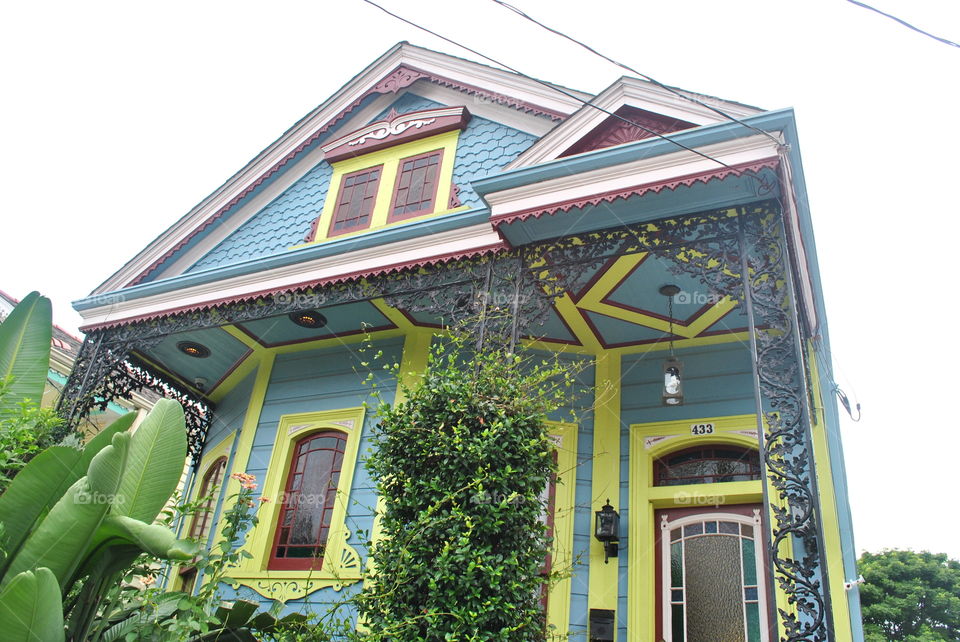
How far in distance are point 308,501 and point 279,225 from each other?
13.4 ft

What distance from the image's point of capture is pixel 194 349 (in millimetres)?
10031

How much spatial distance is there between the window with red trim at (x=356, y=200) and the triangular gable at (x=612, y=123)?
3.58 metres

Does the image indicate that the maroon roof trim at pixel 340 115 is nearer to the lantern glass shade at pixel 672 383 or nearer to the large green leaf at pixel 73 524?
the lantern glass shade at pixel 672 383

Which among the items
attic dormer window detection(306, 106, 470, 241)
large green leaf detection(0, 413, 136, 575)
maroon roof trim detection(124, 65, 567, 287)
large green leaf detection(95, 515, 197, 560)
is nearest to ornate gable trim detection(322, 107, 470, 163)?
attic dormer window detection(306, 106, 470, 241)

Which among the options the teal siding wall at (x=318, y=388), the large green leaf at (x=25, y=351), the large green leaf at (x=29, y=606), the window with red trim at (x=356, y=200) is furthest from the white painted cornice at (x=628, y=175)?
the large green leaf at (x=25, y=351)

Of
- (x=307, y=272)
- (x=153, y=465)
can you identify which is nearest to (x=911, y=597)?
(x=307, y=272)

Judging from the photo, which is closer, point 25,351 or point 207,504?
point 25,351

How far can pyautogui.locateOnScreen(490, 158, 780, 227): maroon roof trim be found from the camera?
5531 millimetres

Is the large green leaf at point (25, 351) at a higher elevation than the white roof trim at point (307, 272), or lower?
lower

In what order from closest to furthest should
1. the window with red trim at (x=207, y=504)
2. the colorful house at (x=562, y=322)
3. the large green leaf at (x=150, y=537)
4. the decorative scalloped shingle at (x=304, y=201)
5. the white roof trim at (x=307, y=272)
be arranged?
the large green leaf at (x=150, y=537), the colorful house at (x=562, y=322), the white roof trim at (x=307, y=272), the decorative scalloped shingle at (x=304, y=201), the window with red trim at (x=207, y=504)

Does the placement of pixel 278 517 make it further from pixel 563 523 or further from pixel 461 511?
pixel 461 511

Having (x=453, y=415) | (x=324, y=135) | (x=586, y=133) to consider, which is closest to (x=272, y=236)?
(x=324, y=135)

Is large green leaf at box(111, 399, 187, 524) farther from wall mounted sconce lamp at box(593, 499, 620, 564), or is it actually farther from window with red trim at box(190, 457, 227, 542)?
window with red trim at box(190, 457, 227, 542)

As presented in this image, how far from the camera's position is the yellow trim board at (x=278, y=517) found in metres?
7.81
